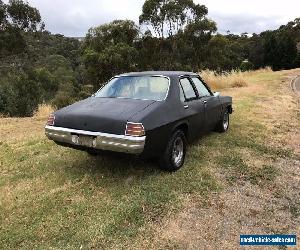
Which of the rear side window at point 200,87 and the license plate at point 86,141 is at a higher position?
the rear side window at point 200,87

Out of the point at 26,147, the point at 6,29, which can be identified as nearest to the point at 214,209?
the point at 26,147

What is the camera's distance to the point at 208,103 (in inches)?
290

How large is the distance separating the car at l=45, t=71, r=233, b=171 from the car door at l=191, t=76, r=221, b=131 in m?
0.05

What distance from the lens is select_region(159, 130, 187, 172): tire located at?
578cm

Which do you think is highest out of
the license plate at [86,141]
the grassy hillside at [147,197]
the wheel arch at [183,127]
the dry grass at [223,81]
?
the dry grass at [223,81]

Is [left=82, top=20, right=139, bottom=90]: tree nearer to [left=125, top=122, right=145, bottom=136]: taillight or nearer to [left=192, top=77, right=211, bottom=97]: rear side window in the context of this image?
[left=192, top=77, right=211, bottom=97]: rear side window

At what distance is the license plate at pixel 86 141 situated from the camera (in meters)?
5.38

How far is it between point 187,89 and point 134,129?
1945 millimetres

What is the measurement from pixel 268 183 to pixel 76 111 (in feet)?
10.1

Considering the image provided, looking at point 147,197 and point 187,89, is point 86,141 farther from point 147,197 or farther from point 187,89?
point 187,89

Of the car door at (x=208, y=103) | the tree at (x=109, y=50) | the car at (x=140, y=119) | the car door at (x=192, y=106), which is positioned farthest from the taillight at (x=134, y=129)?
the tree at (x=109, y=50)

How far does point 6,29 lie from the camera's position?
2930 cm

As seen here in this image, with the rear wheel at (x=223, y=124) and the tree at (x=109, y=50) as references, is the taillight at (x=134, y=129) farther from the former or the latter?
the tree at (x=109, y=50)

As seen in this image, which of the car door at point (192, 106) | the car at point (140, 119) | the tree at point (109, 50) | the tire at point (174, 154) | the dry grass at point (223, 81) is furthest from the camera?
the tree at point (109, 50)
